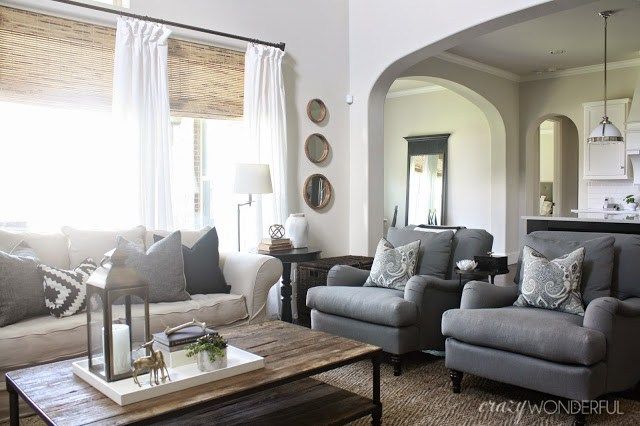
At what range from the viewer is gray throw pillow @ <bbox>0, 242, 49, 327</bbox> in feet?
10.00

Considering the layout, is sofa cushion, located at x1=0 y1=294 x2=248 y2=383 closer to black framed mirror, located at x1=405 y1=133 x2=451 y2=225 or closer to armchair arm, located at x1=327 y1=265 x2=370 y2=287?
armchair arm, located at x1=327 y1=265 x2=370 y2=287

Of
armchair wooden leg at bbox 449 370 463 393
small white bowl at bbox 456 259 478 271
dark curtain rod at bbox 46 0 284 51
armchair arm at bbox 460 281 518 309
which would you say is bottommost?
armchair wooden leg at bbox 449 370 463 393

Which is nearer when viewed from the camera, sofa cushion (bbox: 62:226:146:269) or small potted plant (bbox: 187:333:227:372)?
small potted plant (bbox: 187:333:227:372)

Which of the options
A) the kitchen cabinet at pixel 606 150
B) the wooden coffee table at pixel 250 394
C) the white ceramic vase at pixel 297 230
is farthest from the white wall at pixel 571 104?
the wooden coffee table at pixel 250 394

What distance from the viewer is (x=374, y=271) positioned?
4.10 metres

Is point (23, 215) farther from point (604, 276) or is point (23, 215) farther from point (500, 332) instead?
point (604, 276)

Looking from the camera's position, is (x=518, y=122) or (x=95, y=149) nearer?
(x=95, y=149)

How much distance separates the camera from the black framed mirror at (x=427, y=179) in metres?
9.20

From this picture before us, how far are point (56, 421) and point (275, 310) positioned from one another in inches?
128

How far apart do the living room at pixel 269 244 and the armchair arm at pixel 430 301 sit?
0.04ft

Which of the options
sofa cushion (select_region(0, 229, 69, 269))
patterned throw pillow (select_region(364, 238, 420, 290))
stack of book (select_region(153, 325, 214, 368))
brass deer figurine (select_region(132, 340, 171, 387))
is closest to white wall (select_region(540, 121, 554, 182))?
patterned throw pillow (select_region(364, 238, 420, 290))

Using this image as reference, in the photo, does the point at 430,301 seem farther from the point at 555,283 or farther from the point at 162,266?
the point at 162,266

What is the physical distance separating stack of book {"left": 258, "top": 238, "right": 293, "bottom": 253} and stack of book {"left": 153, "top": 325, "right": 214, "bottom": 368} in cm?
229

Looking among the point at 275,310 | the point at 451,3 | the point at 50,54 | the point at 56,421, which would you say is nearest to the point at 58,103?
the point at 50,54
